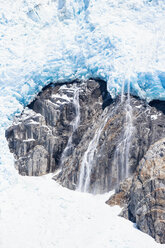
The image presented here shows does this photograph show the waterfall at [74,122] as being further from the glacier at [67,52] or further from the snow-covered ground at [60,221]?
the snow-covered ground at [60,221]

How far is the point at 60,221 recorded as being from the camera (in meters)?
14.0

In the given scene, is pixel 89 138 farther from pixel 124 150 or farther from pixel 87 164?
pixel 124 150

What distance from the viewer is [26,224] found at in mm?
13797

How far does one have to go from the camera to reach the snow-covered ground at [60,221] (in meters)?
12.8

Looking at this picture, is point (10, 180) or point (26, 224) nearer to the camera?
point (26, 224)

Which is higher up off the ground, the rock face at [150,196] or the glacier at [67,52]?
the glacier at [67,52]

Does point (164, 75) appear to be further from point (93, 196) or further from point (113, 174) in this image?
point (93, 196)

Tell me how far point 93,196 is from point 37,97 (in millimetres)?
5767

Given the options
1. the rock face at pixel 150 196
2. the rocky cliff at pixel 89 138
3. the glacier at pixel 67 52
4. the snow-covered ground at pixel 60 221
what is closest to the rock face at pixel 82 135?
the rocky cliff at pixel 89 138

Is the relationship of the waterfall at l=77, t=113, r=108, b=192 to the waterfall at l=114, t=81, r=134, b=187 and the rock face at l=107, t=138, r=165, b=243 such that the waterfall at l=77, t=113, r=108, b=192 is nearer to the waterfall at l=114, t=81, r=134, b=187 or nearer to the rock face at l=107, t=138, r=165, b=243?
the waterfall at l=114, t=81, r=134, b=187

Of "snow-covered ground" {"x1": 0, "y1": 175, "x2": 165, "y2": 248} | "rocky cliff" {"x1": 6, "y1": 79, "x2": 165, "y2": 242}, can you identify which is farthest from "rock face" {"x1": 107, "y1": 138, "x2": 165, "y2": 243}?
"snow-covered ground" {"x1": 0, "y1": 175, "x2": 165, "y2": 248}

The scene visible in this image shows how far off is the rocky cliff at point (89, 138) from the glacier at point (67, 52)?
1.81 ft

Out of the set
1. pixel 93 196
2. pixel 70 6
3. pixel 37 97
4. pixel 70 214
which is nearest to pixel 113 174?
pixel 93 196

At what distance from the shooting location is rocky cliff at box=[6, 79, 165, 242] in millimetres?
15555
